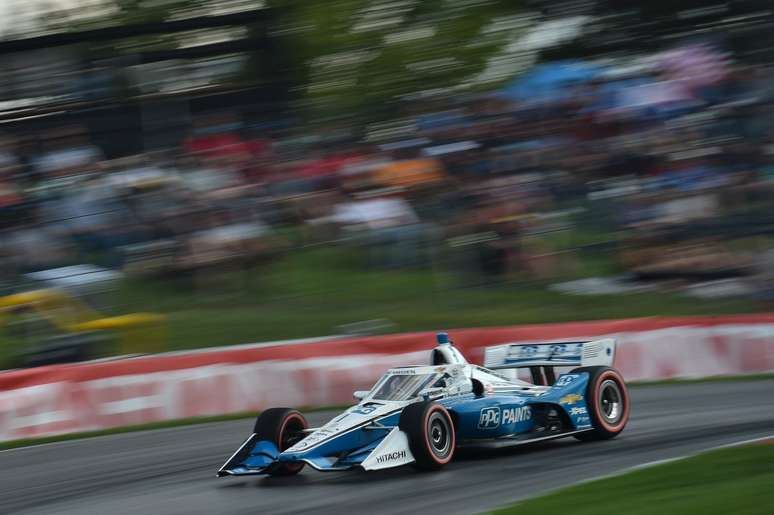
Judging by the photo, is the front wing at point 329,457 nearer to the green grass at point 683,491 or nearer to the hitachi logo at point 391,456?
the hitachi logo at point 391,456

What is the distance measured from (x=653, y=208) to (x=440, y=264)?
9.36ft

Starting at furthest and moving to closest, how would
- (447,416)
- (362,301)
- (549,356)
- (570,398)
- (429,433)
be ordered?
(362,301), (549,356), (570,398), (447,416), (429,433)

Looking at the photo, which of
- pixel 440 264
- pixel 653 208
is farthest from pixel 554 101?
pixel 440 264

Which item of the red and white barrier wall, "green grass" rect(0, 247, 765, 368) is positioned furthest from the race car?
"green grass" rect(0, 247, 765, 368)

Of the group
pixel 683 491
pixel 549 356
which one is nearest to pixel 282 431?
pixel 549 356

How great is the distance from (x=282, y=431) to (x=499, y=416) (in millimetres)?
1511

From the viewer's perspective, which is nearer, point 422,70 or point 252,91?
point 252,91

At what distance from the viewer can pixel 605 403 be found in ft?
26.7

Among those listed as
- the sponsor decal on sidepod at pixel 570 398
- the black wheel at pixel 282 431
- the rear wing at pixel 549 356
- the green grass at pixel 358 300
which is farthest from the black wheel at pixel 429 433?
the green grass at pixel 358 300

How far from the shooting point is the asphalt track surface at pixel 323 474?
6.27m

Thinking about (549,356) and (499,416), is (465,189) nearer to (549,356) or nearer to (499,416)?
(549,356)

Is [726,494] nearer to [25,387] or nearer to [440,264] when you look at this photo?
[25,387]

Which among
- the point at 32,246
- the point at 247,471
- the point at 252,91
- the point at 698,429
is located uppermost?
the point at 252,91

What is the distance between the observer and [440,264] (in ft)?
42.9
